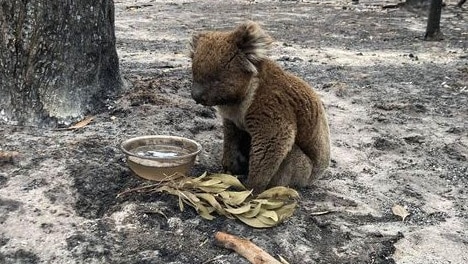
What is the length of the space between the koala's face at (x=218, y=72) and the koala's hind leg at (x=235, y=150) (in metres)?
0.53

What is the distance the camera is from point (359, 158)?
207 inches

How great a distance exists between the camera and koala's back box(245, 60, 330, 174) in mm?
3895

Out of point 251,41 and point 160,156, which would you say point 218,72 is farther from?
point 160,156

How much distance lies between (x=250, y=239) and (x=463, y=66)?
6042 mm

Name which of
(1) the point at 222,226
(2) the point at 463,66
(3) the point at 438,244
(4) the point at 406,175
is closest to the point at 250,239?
(1) the point at 222,226

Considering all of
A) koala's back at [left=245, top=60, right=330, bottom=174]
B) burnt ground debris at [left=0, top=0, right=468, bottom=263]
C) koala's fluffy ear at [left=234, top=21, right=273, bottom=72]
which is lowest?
burnt ground debris at [left=0, top=0, right=468, bottom=263]

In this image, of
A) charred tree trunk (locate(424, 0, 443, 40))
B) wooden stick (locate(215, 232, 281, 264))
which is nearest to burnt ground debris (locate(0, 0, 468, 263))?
wooden stick (locate(215, 232, 281, 264))

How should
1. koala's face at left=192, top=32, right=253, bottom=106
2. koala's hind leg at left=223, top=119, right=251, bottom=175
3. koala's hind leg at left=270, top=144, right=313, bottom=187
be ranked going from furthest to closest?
koala's hind leg at left=223, top=119, right=251, bottom=175 < koala's hind leg at left=270, top=144, right=313, bottom=187 < koala's face at left=192, top=32, right=253, bottom=106

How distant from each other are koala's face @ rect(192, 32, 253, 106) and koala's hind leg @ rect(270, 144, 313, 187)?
2.10ft

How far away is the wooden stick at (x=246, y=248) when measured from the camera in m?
3.19

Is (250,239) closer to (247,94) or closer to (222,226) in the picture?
(222,226)

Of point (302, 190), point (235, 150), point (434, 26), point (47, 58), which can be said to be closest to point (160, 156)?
point (235, 150)

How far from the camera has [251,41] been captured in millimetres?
3766

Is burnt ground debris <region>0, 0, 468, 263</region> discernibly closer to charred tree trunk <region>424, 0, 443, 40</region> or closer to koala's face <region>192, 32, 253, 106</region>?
koala's face <region>192, 32, 253, 106</region>
